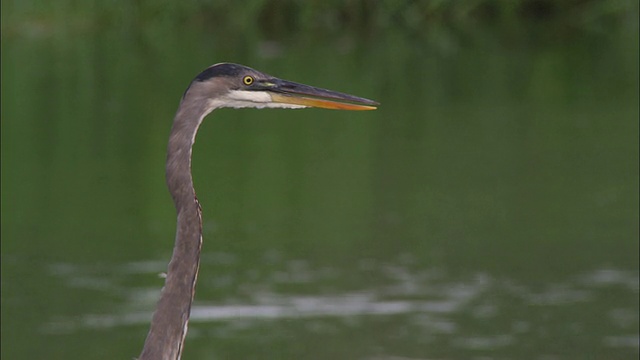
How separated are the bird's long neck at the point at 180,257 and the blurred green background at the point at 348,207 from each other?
4530 millimetres

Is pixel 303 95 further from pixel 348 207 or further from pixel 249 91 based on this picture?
pixel 348 207

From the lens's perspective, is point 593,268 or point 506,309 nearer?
point 506,309

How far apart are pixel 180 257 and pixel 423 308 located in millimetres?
5573

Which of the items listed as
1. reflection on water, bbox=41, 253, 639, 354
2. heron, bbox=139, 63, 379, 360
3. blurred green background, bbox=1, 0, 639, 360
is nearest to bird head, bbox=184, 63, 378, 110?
heron, bbox=139, 63, 379, 360

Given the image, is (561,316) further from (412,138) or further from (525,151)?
(412,138)

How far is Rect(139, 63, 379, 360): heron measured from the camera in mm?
4891

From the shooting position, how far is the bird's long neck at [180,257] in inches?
192

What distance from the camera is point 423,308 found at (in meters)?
10.4

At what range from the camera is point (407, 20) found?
2605 cm

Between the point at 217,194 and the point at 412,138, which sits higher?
the point at 412,138

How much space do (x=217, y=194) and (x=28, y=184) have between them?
179 cm

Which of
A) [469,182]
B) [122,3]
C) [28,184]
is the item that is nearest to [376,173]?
[469,182]

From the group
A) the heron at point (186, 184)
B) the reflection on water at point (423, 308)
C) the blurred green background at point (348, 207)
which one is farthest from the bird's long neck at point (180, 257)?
the reflection on water at point (423, 308)

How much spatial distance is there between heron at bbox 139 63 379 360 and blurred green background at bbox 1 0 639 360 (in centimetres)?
436
